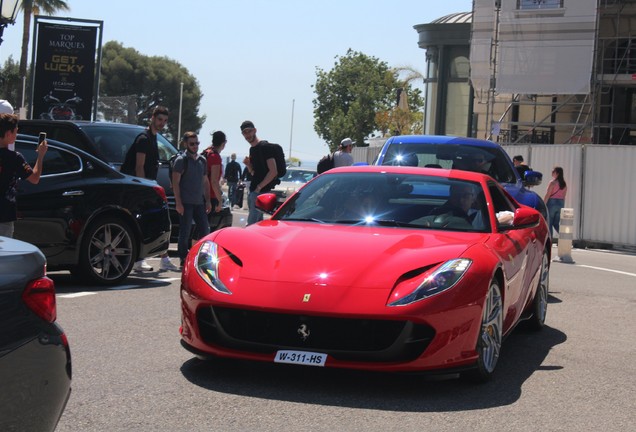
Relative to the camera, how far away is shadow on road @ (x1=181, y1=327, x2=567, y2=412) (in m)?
6.14

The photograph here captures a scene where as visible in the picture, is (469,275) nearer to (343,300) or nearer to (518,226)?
(343,300)

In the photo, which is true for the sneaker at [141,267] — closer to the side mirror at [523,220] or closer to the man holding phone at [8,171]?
the man holding phone at [8,171]

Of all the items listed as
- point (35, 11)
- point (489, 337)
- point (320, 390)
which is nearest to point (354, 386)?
point (320, 390)

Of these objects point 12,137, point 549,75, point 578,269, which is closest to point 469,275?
point 12,137

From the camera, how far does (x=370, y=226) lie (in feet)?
24.4

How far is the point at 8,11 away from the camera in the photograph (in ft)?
48.8

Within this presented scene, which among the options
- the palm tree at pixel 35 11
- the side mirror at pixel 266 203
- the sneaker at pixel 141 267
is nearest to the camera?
the side mirror at pixel 266 203

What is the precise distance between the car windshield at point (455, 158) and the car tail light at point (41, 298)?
28.5ft

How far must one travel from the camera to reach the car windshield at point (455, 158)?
41.5 ft

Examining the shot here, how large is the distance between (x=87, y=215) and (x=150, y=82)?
79.4m

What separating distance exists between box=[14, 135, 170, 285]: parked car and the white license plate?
4.98 meters

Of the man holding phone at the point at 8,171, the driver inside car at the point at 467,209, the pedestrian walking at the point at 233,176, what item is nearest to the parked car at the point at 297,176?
the pedestrian walking at the point at 233,176

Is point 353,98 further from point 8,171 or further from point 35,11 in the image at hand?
point 8,171

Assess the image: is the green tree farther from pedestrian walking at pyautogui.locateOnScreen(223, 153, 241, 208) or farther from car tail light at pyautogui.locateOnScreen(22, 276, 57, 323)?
car tail light at pyautogui.locateOnScreen(22, 276, 57, 323)
